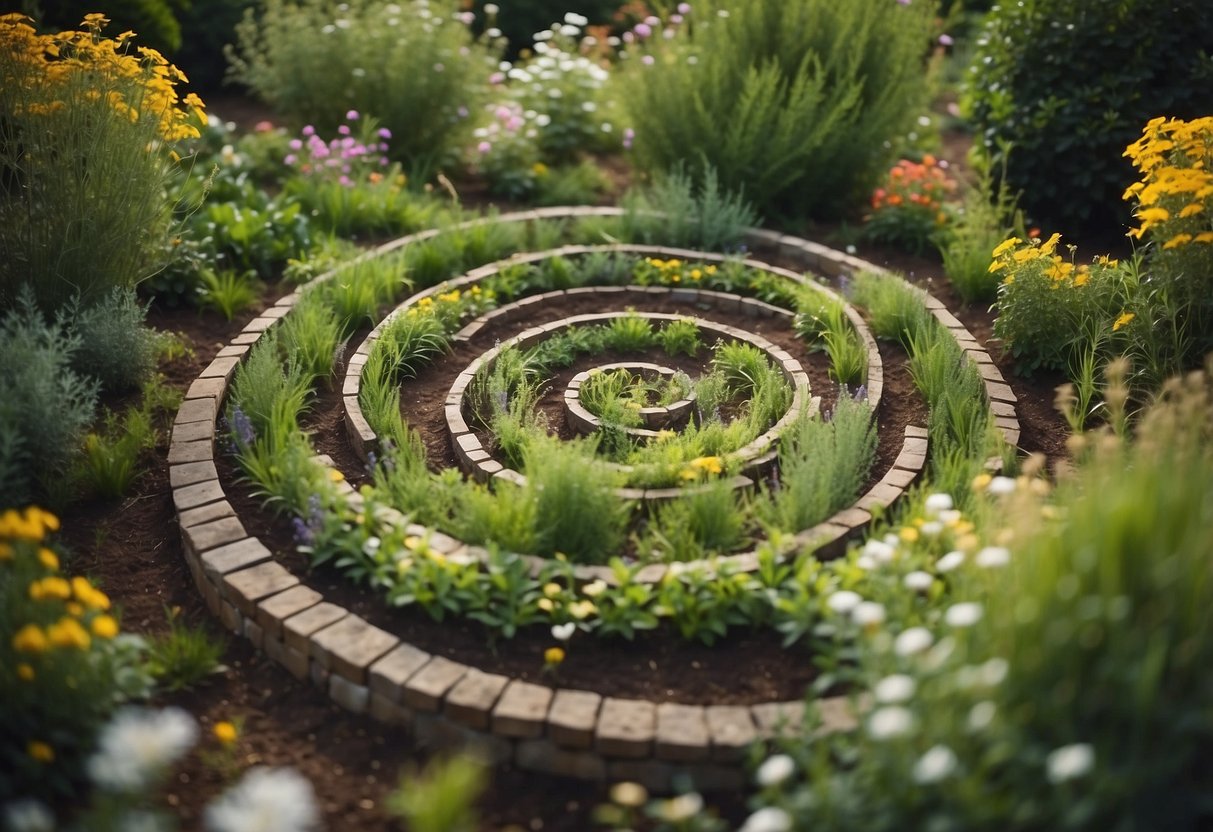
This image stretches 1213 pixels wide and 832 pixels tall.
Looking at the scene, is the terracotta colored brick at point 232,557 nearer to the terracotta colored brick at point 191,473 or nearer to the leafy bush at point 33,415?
the terracotta colored brick at point 191,473

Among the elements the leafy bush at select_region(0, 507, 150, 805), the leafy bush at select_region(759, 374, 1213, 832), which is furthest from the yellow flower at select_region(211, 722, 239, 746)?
the leafy bush at select_region(759, 374, 1213, 832)

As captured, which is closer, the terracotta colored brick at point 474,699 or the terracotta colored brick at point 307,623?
the terracotta colored brick at point 474,699

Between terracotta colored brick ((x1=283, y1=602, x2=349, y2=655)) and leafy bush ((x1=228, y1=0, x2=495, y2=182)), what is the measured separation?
4647 mm

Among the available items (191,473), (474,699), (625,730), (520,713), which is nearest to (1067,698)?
(625,730)

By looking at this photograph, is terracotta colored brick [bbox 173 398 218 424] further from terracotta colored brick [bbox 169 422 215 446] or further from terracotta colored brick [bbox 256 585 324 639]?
terracotta colored brick [bbox 256 585 324 639]

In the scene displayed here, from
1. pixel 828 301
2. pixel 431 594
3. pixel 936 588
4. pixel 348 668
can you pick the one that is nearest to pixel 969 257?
pixel 828 301

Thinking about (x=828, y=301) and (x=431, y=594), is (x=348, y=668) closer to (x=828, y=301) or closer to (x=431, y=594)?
(x=431, y=594)

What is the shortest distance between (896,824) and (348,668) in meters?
1.80

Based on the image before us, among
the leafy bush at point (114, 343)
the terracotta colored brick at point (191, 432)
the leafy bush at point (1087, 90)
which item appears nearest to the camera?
the terracotta colored brick at point (191, 432)

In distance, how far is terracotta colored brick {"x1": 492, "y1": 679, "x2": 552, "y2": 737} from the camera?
3.43 metres

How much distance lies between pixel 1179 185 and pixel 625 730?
3229mm

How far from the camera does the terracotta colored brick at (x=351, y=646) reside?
11.9 feet

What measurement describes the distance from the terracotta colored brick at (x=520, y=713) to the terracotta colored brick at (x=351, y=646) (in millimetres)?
474

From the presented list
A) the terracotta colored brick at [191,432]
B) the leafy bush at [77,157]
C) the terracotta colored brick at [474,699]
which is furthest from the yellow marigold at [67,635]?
the leafy bush at [77,157]
